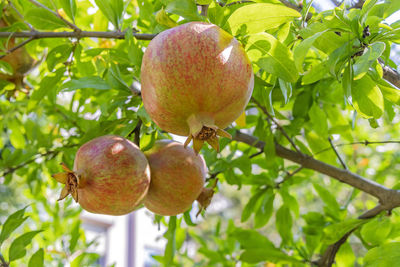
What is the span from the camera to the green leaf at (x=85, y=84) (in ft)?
3.33

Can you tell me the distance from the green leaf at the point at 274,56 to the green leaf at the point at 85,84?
0.43 metres

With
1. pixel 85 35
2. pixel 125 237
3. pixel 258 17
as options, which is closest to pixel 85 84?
pixel 85 35

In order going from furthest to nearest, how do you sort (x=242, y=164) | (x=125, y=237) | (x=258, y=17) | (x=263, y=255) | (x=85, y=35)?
(x=125, y=237) < (x=263, y=255) < (x=242, y=164) < (x=85, y=35) < (x=258, y=17)

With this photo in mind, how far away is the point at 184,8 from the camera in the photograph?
79cm

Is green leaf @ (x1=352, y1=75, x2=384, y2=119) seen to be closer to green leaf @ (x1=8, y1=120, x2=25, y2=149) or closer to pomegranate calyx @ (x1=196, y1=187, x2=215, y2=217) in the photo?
pomegranate calyx @ (x1=196, y1=187, x2=215, y2=217)

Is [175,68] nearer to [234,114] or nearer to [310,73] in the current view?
[234,114]

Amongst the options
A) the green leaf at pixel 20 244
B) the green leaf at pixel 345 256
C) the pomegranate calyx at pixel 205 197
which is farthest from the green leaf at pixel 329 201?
the green leaf at pixel 20 244

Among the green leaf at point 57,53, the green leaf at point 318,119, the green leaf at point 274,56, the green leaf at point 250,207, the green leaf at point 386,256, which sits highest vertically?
the green leaf at point 274,56

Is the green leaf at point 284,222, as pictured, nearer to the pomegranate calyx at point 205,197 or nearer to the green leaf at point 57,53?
the pomegranate calyx at point 205,197

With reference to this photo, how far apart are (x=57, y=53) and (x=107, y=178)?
52 cm

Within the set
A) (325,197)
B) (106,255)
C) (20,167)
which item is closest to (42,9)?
(20,167)

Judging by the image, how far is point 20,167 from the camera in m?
1.63

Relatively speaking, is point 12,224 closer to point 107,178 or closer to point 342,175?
point 107,178

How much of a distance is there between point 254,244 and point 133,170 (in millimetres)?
788
